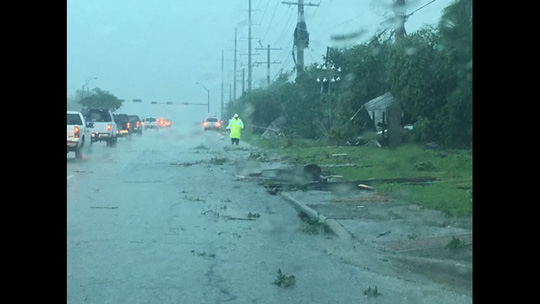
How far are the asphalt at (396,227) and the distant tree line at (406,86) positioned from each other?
1.84 meters

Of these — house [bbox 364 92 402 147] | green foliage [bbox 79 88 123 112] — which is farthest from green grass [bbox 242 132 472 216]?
green foliage [bbox 79 88 123 112]

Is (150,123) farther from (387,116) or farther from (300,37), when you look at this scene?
(387,116)

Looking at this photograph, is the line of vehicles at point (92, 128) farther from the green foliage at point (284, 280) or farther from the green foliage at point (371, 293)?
the green foliage at point (371, 293)

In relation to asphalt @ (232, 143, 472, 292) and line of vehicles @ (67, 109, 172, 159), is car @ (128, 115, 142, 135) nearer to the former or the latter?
line of vehicles @ (67, 109, 172, 159)

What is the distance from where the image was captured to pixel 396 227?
10.7 m

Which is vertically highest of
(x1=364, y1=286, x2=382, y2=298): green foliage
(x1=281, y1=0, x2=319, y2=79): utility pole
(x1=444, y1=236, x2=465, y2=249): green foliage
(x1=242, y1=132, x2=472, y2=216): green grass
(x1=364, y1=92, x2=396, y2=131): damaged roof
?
(x1=281, y1=0, x2=319, y2=79): utility pole

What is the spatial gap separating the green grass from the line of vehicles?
6.75m

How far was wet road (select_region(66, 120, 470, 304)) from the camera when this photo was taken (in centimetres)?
682
